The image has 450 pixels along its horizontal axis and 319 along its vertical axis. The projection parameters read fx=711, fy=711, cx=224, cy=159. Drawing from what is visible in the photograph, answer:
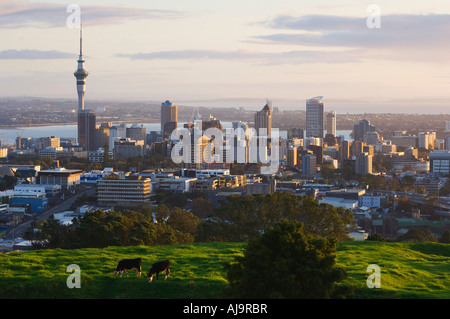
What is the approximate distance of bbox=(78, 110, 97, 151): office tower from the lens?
61.5 meters

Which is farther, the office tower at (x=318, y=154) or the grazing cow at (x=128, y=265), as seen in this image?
the office tower at (x=318, y=154)

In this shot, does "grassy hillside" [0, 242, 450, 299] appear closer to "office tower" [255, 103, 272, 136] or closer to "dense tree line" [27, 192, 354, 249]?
"dense tree line" [27, 192, 354, 249]

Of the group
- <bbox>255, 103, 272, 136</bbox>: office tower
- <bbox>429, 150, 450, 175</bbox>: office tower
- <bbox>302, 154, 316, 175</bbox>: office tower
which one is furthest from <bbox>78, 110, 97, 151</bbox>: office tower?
<bbox>429, 150, 450, 175</bbox>: office tower

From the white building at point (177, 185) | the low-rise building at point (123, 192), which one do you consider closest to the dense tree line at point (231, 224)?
the low-rise building at point (123, 192)

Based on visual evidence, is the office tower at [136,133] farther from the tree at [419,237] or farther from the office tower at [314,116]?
the tree at [419,237]

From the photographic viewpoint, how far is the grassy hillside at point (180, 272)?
18.8 feet

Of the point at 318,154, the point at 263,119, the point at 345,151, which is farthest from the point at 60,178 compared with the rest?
the point at 263,119

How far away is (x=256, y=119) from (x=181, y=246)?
2311 inches

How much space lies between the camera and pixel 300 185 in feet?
109

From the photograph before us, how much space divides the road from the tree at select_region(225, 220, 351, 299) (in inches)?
637

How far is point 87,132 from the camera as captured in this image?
202ft

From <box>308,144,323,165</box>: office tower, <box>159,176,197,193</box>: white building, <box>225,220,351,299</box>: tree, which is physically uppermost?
<box>225,220,351,299</box>: tree

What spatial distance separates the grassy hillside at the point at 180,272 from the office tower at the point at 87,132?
54.1 metres
